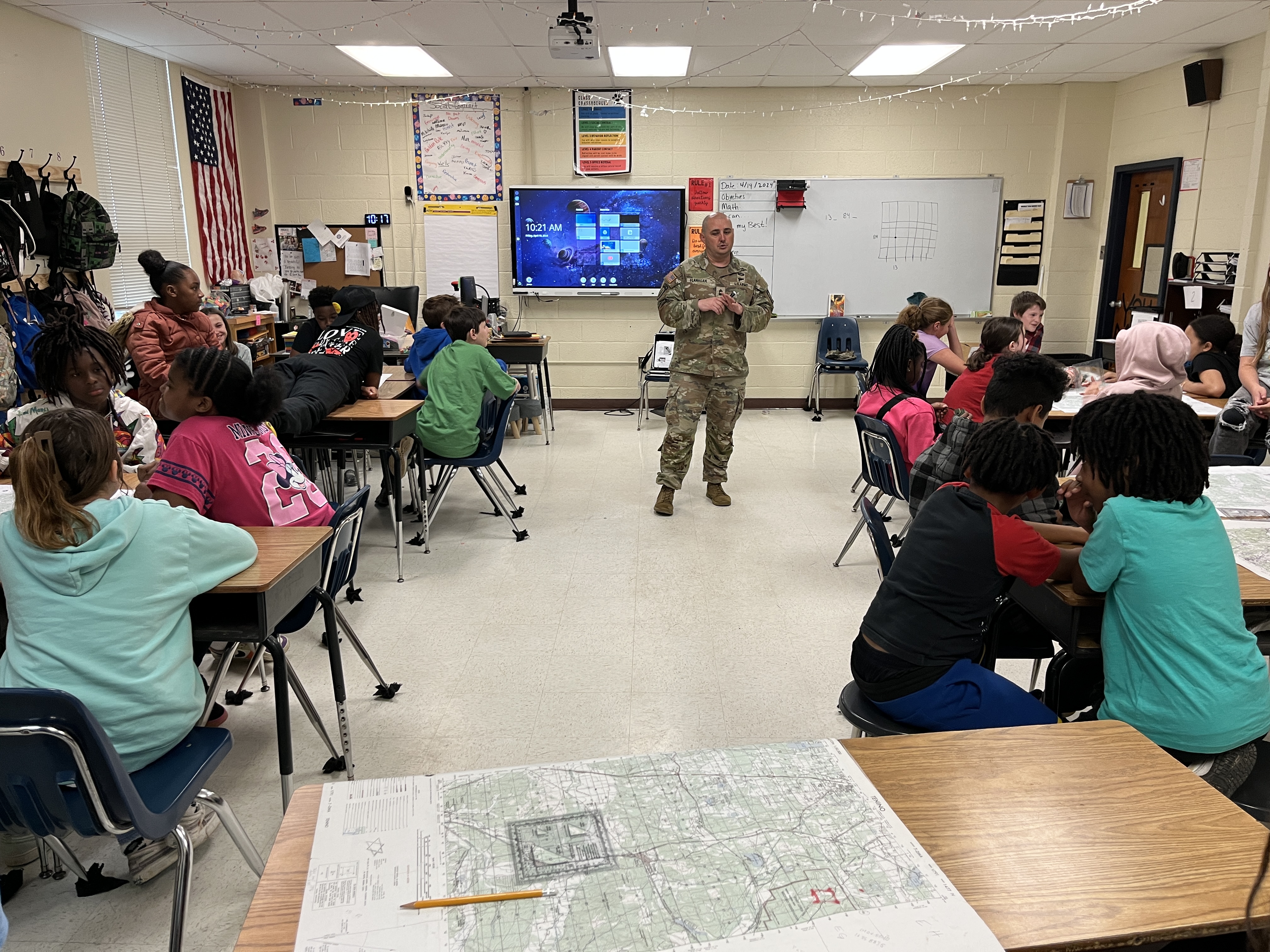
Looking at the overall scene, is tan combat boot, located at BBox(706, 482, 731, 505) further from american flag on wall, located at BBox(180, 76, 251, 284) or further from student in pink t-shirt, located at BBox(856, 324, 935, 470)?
american flag on wall, located at BBox(180, 76, 251, 284)

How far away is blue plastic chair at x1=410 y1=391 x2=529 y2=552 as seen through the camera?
4.31 meters

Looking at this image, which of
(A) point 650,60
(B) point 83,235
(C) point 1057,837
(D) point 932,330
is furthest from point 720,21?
(C) point 1057,837

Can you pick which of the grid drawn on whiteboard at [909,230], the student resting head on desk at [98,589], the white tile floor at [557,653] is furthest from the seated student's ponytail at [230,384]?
the grid drawn on whiteboard at [909,230]

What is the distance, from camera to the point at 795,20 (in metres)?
5.07

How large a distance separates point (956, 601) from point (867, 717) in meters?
0.33

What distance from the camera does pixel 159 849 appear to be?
6.68ft

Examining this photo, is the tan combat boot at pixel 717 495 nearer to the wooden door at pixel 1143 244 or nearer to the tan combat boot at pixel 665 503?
the tan combat boot at pixel 665 503

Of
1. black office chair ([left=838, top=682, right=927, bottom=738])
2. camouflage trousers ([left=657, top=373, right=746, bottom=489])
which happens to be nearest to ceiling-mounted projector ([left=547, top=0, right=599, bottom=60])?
camouflage trousers ([left=657, top=373, right=746, bottom=489])

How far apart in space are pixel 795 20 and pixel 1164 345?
2.88m

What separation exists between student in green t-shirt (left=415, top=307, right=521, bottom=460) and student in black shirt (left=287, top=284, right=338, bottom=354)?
0.96 metres

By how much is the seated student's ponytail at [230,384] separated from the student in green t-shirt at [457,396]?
1.70m

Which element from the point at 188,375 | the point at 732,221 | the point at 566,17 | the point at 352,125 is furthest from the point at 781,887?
the point at 352,125

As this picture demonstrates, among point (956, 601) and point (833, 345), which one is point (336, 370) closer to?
point (956, 601)

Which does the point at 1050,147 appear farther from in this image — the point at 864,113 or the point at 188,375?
the point at 188,375
